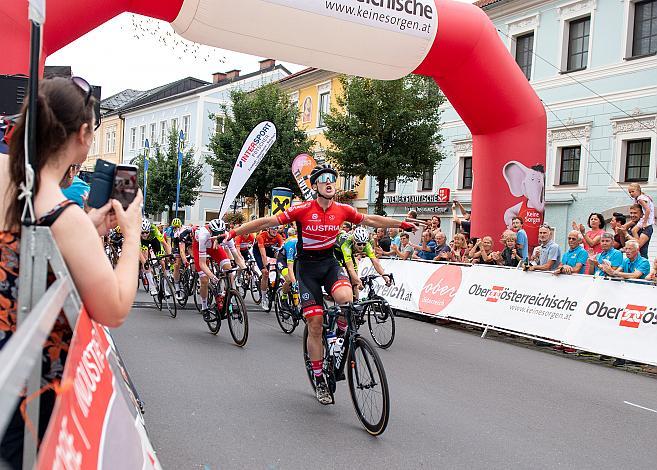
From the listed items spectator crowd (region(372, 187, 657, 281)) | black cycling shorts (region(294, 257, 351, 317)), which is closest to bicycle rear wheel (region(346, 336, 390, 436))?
black cycling shorts (region(294, 257, 351, 317))

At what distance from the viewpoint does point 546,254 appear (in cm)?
1141

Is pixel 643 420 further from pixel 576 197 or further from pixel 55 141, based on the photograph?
pixel 576 197

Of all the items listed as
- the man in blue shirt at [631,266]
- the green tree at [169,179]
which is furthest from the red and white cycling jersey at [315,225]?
the green tree at [169,179]

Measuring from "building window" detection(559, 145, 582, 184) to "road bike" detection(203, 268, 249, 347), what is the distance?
59.5 ft

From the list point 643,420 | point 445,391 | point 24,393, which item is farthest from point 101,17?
point 24,393

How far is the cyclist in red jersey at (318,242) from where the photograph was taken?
6094 mm

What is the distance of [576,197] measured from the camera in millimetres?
24484

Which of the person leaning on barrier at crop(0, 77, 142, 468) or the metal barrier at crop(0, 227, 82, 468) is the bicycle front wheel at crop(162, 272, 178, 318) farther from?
the metal barrier at crop(0, 227, 82, 468)

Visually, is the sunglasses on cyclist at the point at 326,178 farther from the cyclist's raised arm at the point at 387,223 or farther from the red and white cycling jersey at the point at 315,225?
the cyclist's raised arm at the point at 387,223

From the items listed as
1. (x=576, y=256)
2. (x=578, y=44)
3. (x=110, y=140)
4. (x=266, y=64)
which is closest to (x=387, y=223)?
(x=576, y=256)

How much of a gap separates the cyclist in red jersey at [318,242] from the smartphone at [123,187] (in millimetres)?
3996

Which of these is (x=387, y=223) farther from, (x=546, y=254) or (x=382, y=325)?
(x=546, y=254)

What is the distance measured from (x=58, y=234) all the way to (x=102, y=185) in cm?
42

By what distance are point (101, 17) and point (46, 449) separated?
9934mm
